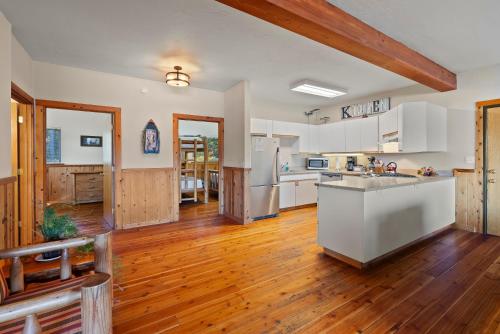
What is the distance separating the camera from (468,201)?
12.3 ft

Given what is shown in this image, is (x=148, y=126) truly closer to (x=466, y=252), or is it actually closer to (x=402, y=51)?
(x=402, y=51)

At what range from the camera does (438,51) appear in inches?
120

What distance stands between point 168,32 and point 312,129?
13.6 ft

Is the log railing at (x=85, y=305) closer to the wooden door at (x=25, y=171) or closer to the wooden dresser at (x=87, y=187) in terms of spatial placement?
the wooden door at (x=25, y=171)

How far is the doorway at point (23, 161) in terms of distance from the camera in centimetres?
296

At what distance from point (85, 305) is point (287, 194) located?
4520 mm

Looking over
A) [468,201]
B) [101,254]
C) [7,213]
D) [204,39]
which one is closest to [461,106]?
[468,201]

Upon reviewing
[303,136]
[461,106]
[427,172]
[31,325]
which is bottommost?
[31,325]

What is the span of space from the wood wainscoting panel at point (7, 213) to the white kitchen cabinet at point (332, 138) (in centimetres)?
542

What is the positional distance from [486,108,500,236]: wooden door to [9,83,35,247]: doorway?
21.4ft

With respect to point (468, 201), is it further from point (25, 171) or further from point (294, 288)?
point (25, 171)

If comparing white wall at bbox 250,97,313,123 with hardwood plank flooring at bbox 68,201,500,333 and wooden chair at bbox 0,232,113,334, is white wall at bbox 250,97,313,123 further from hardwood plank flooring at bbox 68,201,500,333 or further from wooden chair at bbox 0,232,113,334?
wooden chair at bbox 0,232,113,334

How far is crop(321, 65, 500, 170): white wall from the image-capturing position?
3542 millimetres

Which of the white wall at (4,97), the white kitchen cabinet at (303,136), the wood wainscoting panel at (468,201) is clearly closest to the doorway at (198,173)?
the white kitchen cabinet at (303,136)
